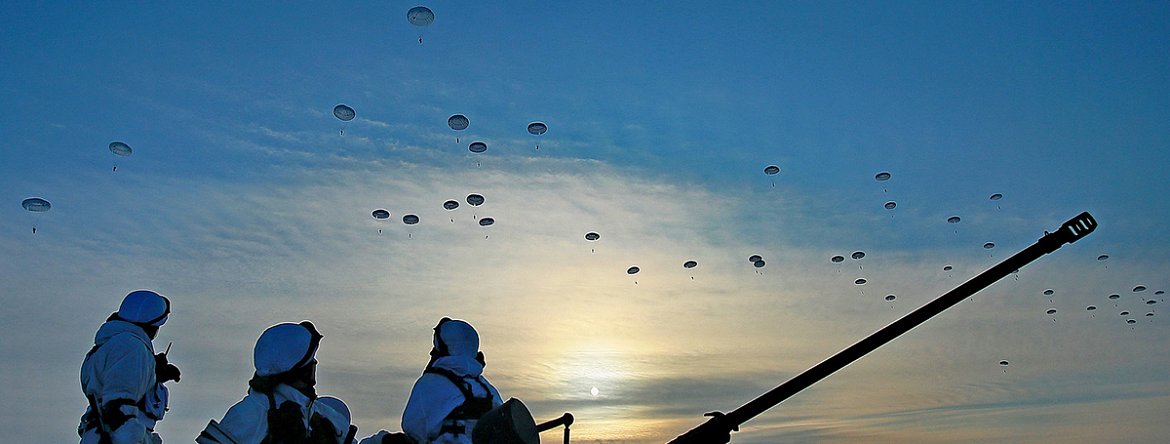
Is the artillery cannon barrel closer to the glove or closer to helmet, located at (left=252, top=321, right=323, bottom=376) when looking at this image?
helmet, located at (left=252, top=321, right=323, bottom=376)

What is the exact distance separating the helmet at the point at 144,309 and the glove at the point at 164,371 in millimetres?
557

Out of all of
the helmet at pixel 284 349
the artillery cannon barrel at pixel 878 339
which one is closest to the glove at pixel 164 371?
the helmet at pixel 284 349

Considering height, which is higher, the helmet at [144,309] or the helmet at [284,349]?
the helmet at [144,309]

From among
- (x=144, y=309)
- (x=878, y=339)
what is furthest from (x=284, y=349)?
(x=878, y=339)

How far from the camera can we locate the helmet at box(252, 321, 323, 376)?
390 inches

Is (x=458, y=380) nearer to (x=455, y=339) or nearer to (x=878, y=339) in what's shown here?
(x=455, y=339)

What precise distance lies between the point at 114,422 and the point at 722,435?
9220 mm

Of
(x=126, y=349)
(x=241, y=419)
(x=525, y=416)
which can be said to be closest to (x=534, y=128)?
(x=126, y=349)

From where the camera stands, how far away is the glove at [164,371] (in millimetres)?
13086

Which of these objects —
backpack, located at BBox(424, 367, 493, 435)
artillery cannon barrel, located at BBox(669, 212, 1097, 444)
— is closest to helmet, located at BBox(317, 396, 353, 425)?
backpack, located at BBox(424, 367, 493, 435)

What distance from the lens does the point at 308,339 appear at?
10.1 m

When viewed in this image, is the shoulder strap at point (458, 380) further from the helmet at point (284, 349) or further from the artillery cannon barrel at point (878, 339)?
the artillery cannon barrel at point (878, 339)

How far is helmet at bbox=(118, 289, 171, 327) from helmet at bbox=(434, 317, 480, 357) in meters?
4.68

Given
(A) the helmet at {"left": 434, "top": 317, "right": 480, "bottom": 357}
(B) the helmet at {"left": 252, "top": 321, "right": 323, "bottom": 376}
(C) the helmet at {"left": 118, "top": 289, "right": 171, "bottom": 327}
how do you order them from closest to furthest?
(B) the helmet at {"left": 252, "top": 321, "right": 323, "bottom": 376} < (A) the helmet at {"left": 434, "top": 317, "right": 480, "bottom": 357} < (C) the helmet at {"left": 118, "top": 289, "right": 171, "bottom": 327}
